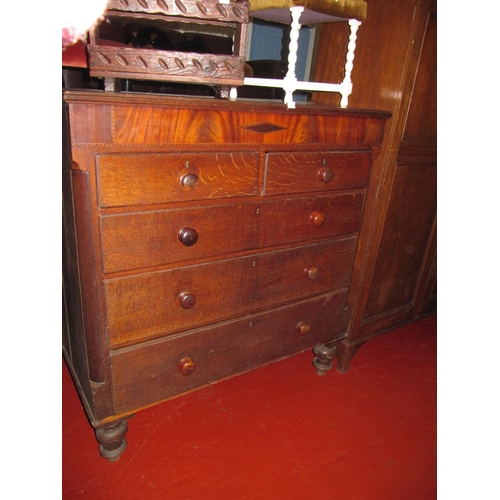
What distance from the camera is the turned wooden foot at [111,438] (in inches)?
55.4

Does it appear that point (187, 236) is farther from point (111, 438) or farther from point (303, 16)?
point (303, 16)

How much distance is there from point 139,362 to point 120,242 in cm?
44

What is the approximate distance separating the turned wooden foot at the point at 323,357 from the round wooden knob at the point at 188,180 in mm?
1146

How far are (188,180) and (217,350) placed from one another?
683 millimetres

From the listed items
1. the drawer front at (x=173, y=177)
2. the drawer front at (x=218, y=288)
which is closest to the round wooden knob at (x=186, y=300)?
the drawer front at (x=218, y=288)

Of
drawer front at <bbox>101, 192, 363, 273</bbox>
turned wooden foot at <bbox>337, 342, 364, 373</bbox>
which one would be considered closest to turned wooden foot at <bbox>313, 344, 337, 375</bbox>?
turned wooden foot at <bbox>337, 342, 364, 373</bbox>

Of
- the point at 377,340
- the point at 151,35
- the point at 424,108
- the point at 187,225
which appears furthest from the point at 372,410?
the point at 151,35

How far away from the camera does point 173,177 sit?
3.95 ft

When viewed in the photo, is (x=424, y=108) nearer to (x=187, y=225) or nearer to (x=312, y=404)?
(x=187, y=225)

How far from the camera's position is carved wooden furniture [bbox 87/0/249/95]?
44.8 inches

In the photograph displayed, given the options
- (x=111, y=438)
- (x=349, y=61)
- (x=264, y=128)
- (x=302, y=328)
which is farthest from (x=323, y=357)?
(x=349, y=61)

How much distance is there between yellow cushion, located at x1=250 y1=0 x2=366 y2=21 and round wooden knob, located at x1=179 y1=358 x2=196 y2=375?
1314mm

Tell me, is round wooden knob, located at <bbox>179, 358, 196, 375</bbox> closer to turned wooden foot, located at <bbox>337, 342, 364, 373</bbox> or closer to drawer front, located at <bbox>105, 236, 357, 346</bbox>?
drawer front, located at <bbox>105, 236, 357, 346</bbox>

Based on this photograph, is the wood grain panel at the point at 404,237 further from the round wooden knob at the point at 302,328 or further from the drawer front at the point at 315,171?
the round wooden knob at the point at 302,328
